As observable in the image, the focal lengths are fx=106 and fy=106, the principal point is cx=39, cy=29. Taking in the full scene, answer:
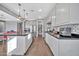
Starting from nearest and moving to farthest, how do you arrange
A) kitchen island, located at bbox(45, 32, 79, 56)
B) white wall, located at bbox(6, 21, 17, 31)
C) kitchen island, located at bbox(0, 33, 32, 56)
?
1. kitchen island, located at bbox(45, 32, 79, 56)
2. kitchen island, located at bbox(0, 33, 32, 56)
3. white wall, located at bbox(6, 21, 17, 31)

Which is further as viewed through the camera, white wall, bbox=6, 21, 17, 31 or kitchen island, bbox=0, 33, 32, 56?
white wall, bbox=6, 21, 17, 31

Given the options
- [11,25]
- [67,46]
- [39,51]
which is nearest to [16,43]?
[39,51]

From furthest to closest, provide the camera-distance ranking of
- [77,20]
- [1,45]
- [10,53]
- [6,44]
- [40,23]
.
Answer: [40,23] → [1,45] → [6,44] → [10,53] → [77,20]

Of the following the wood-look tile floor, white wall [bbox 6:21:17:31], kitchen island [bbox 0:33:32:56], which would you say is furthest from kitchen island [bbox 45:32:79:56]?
white wall [bbox 6:21:17:31]

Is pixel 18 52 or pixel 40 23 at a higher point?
pixel 40 23

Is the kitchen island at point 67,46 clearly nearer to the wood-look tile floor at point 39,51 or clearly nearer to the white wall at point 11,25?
the wood-look tile floor at point 39,51

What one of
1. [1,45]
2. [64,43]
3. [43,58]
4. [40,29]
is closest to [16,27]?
[40,29]

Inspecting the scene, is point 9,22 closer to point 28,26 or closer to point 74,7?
point 28,26

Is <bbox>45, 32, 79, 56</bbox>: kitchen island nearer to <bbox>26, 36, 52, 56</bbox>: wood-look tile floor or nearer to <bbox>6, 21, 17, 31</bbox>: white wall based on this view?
<bbox>26, 36, 52, 56</bbox>: wood-look tile floor

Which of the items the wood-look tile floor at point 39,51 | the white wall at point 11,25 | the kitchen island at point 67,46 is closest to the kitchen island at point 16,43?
the wood-look tile floor at point 39,51

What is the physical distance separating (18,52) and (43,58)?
10.8 feet

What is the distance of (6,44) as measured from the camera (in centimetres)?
442

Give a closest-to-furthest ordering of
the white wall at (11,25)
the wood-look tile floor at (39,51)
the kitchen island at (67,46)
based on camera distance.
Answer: the kitchen island at (67,46) → the wood-look tile floor at (39,51) → the white wall at (11,25)

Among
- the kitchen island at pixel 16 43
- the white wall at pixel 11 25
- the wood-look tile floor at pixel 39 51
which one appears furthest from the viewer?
the white wall at pixel 11 25
